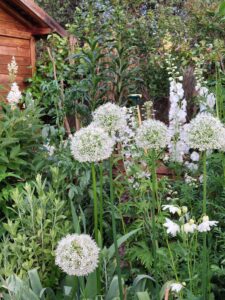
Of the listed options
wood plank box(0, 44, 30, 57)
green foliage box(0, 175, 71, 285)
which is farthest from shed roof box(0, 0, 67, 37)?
green foliage box(0, 175, 71, 285)

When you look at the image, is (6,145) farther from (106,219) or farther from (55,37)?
(55,37)

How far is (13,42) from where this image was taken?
6.34 m

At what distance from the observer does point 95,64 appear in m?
4.65

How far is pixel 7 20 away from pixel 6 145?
320 cm

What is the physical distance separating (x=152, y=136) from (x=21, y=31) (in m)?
5.09

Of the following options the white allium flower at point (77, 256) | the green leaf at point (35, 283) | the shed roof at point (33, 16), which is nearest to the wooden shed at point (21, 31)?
the shed roof at point (33, 16)

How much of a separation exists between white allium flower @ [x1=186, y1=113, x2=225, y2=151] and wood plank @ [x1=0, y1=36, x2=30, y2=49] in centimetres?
494

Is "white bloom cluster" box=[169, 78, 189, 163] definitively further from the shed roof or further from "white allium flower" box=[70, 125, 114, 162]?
the shed roof

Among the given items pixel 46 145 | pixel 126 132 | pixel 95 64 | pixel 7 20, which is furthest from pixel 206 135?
pixel 7 20

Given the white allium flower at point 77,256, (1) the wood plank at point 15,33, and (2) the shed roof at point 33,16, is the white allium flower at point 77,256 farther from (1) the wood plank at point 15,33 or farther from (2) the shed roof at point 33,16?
(1) the wood plank at point 15,33

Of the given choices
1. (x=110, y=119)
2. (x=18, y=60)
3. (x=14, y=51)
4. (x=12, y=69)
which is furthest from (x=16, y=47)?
(x=110, y=119)

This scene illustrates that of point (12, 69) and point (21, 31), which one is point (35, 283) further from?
point (21, 31)

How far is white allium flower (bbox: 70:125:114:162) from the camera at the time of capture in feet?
5.91

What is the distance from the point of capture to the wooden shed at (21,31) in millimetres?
6074
